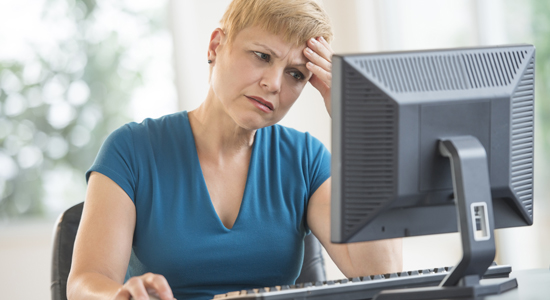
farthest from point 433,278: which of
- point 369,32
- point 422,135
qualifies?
point 369,32

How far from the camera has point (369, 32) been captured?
3.28 meters

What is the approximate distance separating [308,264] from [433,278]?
1.93 feet

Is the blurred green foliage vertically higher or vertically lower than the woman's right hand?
higher

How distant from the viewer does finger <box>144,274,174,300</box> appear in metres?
0.86

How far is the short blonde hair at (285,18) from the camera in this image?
1.28 meters

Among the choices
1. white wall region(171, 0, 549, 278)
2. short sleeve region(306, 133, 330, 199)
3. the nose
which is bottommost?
short sleeve region(306, 133, 330, 199)

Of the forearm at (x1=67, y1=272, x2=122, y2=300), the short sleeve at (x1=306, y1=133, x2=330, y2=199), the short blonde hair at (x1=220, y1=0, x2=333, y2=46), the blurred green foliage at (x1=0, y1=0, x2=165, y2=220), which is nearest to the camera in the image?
the forearm at (x1=67, y1=272, x2=122, y2=300)

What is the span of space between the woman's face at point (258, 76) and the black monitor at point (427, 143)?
468mm

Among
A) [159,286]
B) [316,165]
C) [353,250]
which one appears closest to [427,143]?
[159,286]

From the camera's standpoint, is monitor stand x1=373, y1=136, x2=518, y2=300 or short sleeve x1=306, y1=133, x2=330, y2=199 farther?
short sleeve x1=306, y1=133, x2=330, y2=199

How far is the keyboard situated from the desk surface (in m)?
0.07

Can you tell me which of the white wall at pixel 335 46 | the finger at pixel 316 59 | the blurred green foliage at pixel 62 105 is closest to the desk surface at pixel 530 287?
the finger at pixel 316 59

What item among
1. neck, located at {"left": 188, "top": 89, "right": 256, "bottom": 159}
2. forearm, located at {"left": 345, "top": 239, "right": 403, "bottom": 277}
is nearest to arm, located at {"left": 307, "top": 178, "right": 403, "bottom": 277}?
forearm, located at {"left": 345, "top": 239, "right": 403, "bottom": 277}

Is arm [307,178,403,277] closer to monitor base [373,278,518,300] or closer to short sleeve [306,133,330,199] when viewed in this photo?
short sleeve [306,133,330,199]
